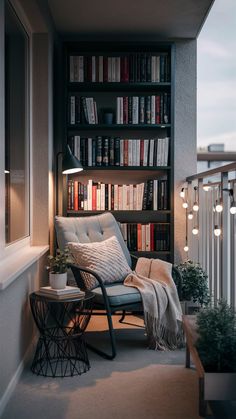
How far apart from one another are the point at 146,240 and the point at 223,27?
8.16 ft

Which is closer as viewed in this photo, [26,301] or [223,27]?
[26,301]

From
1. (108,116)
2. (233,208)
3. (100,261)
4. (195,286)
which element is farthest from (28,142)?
(233,208)

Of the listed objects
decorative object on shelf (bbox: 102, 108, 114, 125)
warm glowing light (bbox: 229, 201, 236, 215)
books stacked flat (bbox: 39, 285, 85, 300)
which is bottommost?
books stacked flat (bbox: 39, 285, 85, 300)

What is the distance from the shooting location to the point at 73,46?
4516mm

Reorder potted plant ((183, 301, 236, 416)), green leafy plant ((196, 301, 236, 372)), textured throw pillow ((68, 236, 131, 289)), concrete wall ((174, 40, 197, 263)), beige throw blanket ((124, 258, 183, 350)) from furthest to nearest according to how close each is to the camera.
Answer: concrete wall ((174, 40, 197, 263)) < textured throw pillow ((68, 236, 131, 289)) < beige throw blanket ((124, 258, 183, 350)) < green leafy plant ((196, 301, 236, 372)) < potted plant ((183, 301, 236, 416))

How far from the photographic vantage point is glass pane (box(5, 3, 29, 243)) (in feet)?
10.2

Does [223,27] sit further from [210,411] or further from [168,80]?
[210,411]

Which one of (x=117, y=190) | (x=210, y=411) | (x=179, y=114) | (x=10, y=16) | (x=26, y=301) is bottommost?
(x=210, y=411)

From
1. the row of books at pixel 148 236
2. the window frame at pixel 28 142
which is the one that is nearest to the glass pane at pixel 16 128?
the window frame at pixel 28 142

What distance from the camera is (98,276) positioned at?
10.9 feet

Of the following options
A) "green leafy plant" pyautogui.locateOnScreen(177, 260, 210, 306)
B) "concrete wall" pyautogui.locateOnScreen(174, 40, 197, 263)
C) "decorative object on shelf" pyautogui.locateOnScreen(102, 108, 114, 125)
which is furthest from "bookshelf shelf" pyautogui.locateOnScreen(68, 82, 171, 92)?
"green leafy plant" pyautogui.locateOnScreen(177, 260, 210, 306)

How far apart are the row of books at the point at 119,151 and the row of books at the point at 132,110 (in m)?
0.17

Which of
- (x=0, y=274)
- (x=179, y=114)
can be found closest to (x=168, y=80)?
(x=179, y=114)

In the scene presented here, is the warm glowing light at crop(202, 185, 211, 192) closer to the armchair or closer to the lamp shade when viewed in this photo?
the armchair
